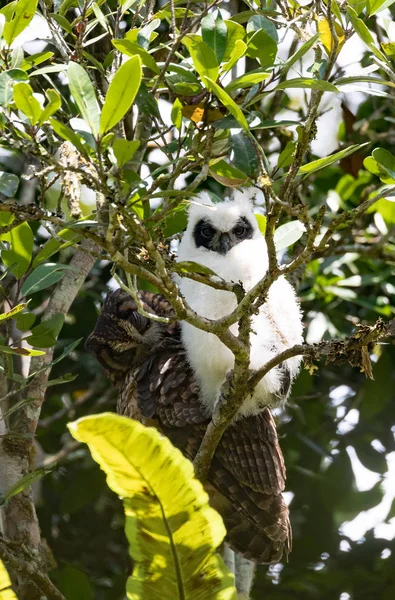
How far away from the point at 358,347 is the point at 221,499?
197 cm

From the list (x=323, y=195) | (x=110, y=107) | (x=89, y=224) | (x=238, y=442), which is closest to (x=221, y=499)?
(x=238, y=442)

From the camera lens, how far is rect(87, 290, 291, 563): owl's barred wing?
3707 millimetres

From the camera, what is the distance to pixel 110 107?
6.20ft

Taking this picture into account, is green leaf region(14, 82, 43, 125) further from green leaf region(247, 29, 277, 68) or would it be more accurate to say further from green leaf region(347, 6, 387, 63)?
green leaf region(347, 6, 387, 63)

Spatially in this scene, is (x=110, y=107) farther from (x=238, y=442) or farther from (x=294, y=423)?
(x=294, y=423)

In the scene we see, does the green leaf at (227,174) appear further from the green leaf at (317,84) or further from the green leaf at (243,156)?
the green leaf at (317,84)

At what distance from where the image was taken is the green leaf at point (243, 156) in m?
2.29

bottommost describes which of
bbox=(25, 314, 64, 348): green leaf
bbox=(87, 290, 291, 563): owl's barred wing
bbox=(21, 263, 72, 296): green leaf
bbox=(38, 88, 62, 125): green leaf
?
bbox=(87, 290, 291, 563): owl's barred wing

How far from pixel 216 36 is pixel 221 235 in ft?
5.80

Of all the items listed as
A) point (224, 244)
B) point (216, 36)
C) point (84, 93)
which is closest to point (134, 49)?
point (216, 36)

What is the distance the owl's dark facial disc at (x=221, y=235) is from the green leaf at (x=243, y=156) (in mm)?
1490

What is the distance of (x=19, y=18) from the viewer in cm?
231

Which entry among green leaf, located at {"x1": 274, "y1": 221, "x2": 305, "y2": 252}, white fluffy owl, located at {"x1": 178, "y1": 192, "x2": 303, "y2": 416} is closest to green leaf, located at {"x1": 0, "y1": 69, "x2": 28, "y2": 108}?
green leaf, located at {"x1": 274, "y1": 221, "x2": 305, "y2": 252}

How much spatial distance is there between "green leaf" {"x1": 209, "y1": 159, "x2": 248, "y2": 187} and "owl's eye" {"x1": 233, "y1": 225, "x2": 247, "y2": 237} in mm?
1513
